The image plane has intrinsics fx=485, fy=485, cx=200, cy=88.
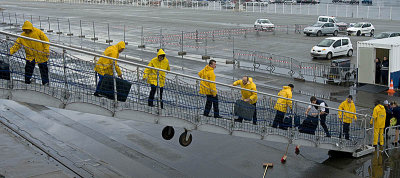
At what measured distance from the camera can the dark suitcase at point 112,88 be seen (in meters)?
10.8

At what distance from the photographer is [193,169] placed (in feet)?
41.8

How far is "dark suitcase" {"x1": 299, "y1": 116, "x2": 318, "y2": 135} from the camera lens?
42.5ft

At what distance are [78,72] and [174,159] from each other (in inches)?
151

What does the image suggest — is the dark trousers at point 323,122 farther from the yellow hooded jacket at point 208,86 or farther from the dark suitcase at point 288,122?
the yellow hooded jacket at point 208,86

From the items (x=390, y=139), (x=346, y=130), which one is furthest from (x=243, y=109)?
(x=390, y=139)

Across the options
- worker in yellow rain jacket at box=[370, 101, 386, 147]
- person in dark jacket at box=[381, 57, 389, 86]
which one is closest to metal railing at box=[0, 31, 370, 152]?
worker in yellow rain jacket at box=[370, 101, 386, 147]

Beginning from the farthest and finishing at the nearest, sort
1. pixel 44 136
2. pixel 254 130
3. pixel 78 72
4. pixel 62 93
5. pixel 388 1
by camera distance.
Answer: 1. pixel 388 1
2. pixel 44 136
3. pixel 254 130
4. pixel 78 72
5. pixel 62 93

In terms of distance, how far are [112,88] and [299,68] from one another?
16.1m

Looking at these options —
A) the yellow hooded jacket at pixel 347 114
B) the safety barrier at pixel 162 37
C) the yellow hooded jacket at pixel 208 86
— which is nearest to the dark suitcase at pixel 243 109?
the yellow hooded jacket at pixel 208 86

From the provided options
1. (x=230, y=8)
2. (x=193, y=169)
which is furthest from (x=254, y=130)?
(x=230, y=8)

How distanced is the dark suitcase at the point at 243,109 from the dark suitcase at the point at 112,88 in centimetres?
279

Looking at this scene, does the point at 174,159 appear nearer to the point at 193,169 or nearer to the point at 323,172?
the point at 193,169

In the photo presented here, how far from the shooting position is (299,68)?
25219 millimetres

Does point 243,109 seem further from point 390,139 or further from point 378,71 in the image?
point 378,71
